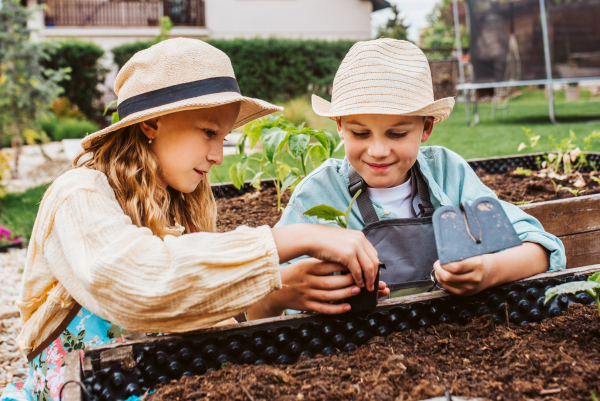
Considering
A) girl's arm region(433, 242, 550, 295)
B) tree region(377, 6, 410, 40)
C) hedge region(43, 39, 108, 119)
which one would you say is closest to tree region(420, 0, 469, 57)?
tree region(377, 6, 410, 40)

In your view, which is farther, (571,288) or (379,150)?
(379,150)

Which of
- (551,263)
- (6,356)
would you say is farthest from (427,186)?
(6,356)

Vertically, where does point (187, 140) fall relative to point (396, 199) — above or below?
above

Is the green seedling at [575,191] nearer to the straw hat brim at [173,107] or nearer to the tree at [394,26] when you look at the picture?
the straw hat brim at [173,107]

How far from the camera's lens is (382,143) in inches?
57.6

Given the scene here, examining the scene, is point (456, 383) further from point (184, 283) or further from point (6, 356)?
→ point (6, 356)

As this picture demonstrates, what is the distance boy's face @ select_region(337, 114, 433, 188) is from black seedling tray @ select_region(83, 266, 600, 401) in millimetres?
483

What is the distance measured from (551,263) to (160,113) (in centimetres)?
113

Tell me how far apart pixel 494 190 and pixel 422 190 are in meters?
1.36

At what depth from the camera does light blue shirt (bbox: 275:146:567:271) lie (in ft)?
5.14

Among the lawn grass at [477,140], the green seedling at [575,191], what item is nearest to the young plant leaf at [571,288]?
the green seedling at [575,191]

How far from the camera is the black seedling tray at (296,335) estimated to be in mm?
906

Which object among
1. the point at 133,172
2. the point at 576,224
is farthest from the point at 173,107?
the point at 576,224

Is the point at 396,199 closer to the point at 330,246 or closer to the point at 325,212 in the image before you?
the point at 325,212
